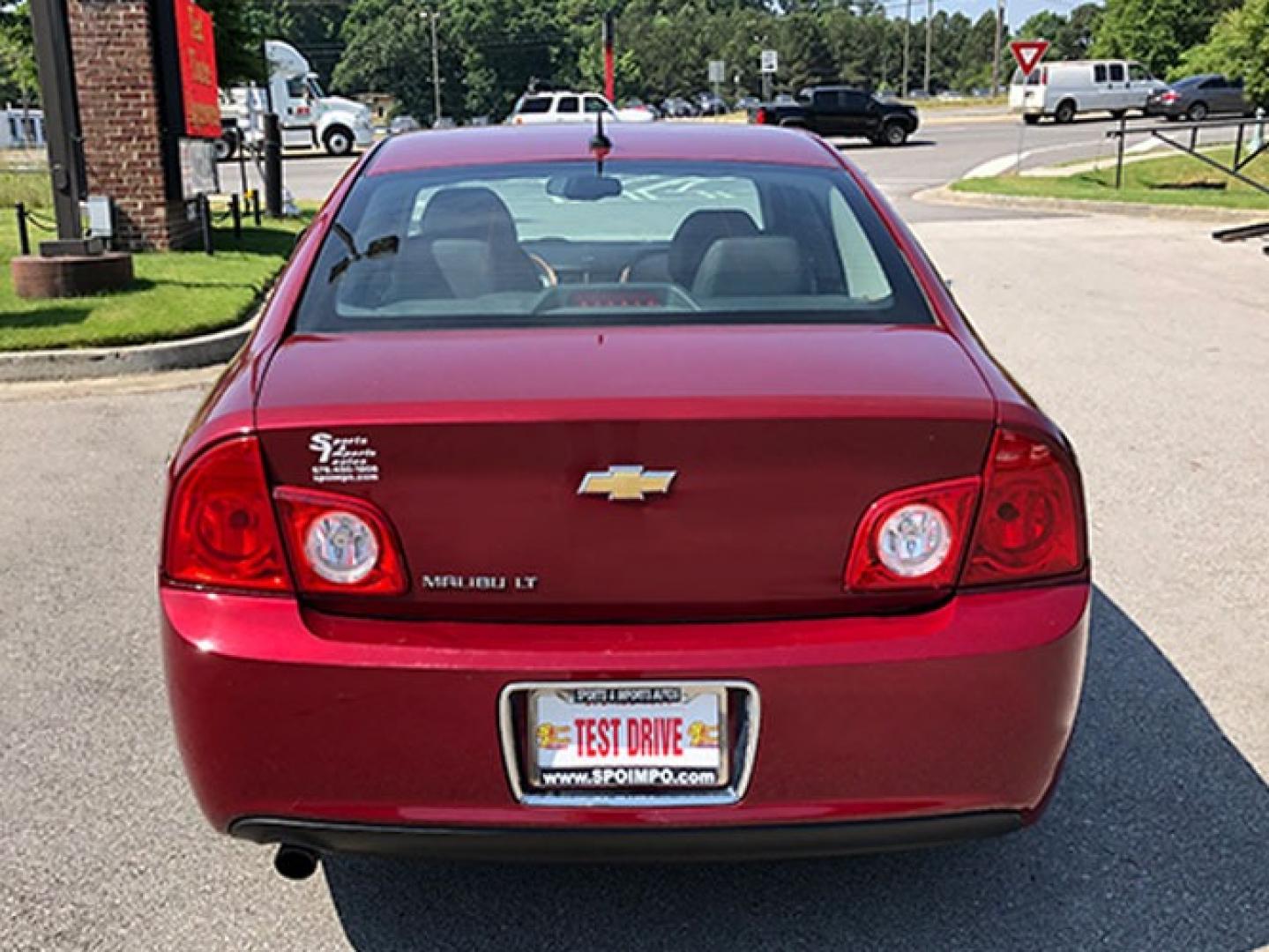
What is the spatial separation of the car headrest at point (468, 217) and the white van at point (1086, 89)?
46.8 metres

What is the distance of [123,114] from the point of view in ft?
40.0

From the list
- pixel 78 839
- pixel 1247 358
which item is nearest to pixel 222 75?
pixel 1247 358

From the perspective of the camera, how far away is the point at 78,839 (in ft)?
10.3

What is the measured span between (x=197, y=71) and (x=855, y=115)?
102ft

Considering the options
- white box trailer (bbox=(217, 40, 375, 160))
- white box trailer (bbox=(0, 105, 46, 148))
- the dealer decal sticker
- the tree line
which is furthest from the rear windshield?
the tree line

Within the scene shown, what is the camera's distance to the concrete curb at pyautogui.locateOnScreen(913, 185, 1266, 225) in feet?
60.8

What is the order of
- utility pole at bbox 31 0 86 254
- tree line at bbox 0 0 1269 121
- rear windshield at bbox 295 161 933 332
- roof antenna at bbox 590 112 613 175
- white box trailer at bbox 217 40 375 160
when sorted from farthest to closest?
1. tree line at bbox 0 0 1269 121
2. white box trailer at bbox 217 40 375 160
3. utility pole at bbox 31 0 86 254
4. roof antenna at bbox 590 112 613 175
5. rear windshield at bbox 295 161 933 332

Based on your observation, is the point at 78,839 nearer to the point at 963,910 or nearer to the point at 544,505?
the point at 544,505

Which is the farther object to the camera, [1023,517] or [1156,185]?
[1156,185]

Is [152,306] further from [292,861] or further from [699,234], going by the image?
[292,861]

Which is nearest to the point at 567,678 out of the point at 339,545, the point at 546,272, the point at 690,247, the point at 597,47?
the point at 339,545

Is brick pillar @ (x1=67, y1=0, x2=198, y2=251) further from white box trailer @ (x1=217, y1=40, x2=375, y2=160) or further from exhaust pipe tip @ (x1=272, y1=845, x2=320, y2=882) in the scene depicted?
white box trailer @ (x1=217, y1=40, x2=375, y2=160)

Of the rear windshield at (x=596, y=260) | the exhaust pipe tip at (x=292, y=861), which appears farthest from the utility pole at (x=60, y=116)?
the exhaust pipe tip at (x=292, y=861)

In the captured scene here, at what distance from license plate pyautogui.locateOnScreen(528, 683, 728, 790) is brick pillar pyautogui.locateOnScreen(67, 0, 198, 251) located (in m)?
11.3
